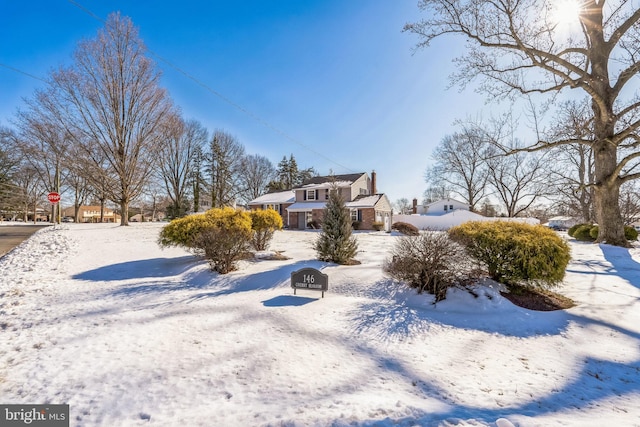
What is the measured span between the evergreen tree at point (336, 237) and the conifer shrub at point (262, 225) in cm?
258

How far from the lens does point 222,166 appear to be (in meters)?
38.6

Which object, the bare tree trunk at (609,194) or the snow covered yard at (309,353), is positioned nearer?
the snow covered yard at (309,353)

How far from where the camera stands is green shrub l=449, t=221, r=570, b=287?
564 centimetres

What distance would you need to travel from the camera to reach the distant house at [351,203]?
91.5 ft

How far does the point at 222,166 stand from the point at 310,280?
3623cm

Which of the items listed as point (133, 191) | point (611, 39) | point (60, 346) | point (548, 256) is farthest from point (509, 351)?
point (133, 191)

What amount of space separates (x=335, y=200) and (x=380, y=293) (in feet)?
12.7

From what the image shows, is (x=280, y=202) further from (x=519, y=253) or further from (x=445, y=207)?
(x=519, y=253)

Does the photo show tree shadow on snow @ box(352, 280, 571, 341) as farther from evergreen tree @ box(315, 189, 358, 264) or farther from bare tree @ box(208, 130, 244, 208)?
bare tree @ box(208, 130, 244, 208)

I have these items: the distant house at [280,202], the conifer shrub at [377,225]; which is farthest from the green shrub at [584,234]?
the distant house at [280,202]

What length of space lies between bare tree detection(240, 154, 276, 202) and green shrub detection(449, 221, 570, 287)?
41416 mm

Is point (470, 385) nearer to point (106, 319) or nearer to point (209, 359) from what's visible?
point (209, 359)

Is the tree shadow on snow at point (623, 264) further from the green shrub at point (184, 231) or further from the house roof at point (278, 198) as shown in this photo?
the house roof at point (278, 198)

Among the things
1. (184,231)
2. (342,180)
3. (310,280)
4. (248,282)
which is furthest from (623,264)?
(342,180)
